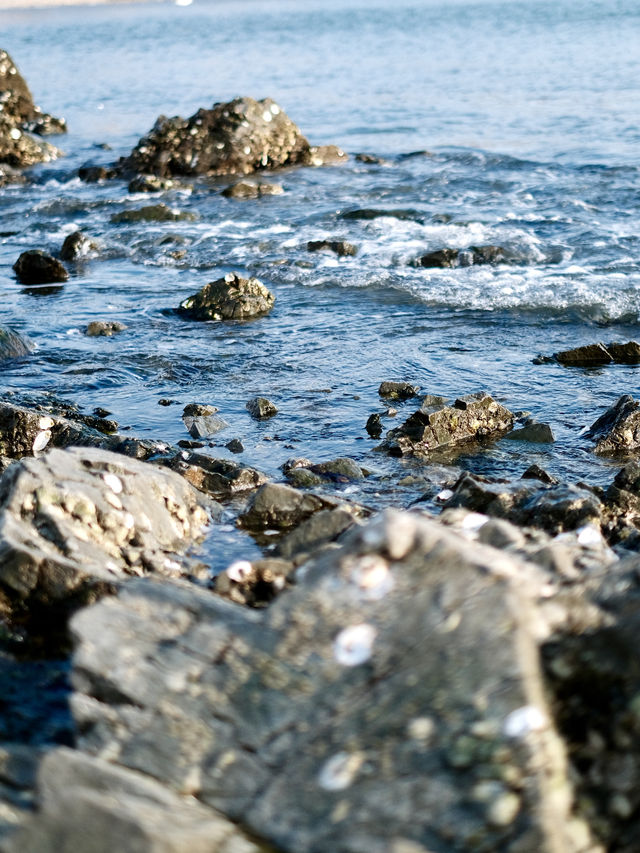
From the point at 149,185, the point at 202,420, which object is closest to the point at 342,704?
the point at 202,420

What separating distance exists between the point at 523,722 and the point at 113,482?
115 inches

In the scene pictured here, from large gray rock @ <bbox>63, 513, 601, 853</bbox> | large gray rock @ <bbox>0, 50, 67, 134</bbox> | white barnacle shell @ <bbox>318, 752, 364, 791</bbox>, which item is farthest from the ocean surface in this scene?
white barnacle shell @ <bbox>318, 752, 364, 791</bbox>

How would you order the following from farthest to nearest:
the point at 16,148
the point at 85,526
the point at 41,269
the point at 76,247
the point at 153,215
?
the point at 16,148
the point at 153,215
the point at 76,247
the point at 41,269
the point at 85,526

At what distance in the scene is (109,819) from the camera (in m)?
2.66

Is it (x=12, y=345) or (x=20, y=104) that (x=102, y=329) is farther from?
(x=20, y=104)

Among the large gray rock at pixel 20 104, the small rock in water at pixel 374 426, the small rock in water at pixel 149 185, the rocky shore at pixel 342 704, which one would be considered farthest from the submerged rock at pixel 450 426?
the large gray rock at pixel 20 104

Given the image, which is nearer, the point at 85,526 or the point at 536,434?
the point at 85,526

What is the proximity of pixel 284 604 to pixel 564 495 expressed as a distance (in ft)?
9.51

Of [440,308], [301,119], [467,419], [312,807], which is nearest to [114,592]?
[312,807]

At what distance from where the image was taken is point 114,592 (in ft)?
13.8

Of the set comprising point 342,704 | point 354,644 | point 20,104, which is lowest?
point 342,704

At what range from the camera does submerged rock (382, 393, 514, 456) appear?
25.1 ft

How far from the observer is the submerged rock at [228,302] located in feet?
37.0

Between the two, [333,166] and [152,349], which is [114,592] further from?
[333,166]
